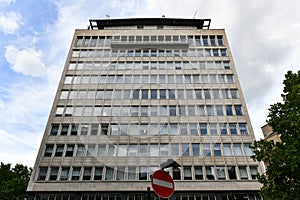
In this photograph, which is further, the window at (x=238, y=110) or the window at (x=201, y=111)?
the window at (x=238, y=110)

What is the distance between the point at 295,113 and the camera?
46.7 ft

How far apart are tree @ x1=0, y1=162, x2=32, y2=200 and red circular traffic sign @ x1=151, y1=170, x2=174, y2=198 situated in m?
26.8

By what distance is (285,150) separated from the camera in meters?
13.2

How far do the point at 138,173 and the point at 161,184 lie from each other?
2336cm

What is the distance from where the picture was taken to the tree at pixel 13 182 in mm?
24359

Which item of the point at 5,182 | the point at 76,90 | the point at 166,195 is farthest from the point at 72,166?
the point at 166,195

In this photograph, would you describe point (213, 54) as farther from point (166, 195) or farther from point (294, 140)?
point (166, 195)

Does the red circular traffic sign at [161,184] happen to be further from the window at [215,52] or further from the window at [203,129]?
the window at [215,52]

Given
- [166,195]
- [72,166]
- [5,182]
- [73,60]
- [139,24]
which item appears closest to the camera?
[166,195]

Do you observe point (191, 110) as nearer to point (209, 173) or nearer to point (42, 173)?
point (209, 173)

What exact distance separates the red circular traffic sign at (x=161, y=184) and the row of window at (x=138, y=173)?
22.9m

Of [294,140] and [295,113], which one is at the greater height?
[295,113]

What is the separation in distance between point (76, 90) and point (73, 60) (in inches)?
239

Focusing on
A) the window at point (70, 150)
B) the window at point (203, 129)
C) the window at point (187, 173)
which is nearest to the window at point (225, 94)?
the window at point (203, 129)
